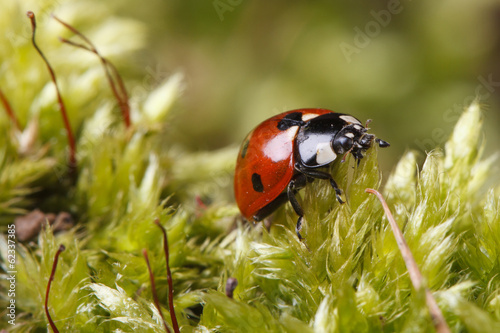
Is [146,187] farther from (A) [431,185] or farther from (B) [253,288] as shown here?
(A) [431,185]

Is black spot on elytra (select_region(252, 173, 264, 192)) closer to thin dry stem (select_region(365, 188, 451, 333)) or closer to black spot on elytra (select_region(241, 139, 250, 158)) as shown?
black spot on elytra (select_region(241, 139, 250, 158))

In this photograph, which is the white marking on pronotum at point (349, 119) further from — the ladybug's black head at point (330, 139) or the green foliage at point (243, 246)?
the green foliage at point (243, 246)

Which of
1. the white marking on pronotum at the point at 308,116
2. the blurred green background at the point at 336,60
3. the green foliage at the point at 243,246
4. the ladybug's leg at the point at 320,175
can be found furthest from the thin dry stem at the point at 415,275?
the blurred green background at the point at 336,60

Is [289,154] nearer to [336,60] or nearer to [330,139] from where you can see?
[330,139]

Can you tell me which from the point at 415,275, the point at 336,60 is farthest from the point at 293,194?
the point at 336,60

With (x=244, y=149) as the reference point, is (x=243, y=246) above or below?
below

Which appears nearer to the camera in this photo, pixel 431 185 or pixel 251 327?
pixel 251 327

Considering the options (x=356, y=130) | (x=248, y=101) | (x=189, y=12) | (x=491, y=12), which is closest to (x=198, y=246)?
(x=356, y=130)
